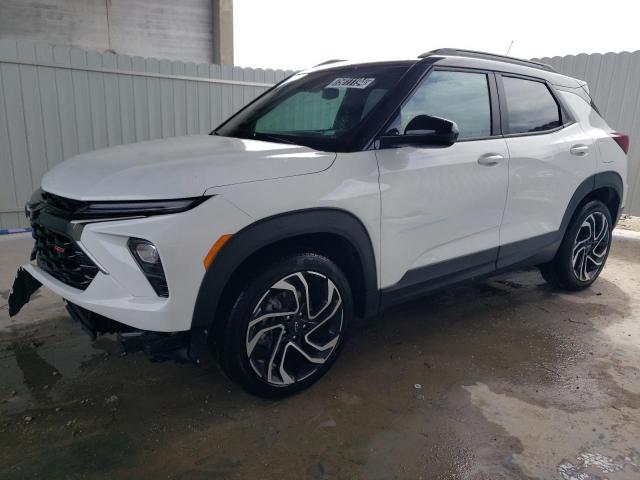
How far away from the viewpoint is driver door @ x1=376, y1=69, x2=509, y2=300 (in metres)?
2.58

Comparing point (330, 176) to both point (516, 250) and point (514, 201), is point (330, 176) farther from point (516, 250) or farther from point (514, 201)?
point (516, 250)

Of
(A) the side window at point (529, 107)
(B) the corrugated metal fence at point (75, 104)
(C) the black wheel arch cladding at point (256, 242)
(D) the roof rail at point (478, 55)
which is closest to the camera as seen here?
(C) the black wheel arch cladding at point (256, 242)

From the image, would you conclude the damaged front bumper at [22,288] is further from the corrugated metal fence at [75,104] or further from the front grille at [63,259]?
the corrugated metal fence at [75,104]

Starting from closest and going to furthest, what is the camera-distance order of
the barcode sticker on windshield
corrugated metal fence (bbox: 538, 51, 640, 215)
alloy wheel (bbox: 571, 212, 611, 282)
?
the barcode sticker on windshield → alloy wheel (bbox: 571, 212, 611, 282) → corrugated metal fence (bbox: 538, 51, 640, 215)

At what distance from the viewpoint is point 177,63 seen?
6.24 metres

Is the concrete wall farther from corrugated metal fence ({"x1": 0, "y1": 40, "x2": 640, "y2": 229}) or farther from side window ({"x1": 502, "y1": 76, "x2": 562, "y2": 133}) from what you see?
side window ({"x1": 502, "y1": 76, "x2": 562, "y2": 133})

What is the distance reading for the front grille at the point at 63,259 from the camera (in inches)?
81.4

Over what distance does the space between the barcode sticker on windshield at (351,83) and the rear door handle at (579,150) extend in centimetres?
174

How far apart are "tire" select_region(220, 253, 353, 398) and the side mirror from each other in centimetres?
71

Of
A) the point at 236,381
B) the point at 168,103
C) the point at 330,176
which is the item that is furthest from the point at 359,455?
the point at 168,103

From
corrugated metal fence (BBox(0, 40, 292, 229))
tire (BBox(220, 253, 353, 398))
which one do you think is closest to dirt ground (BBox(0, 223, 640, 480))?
tire (BBox(220, 253, 353, 398))

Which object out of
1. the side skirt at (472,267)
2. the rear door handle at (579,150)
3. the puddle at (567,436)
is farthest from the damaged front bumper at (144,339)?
the rear door handle at (579,150)

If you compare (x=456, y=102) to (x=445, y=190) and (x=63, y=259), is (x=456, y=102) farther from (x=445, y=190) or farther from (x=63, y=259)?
(x=63, y=259)

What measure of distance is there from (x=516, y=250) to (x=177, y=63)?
4.92 meters
